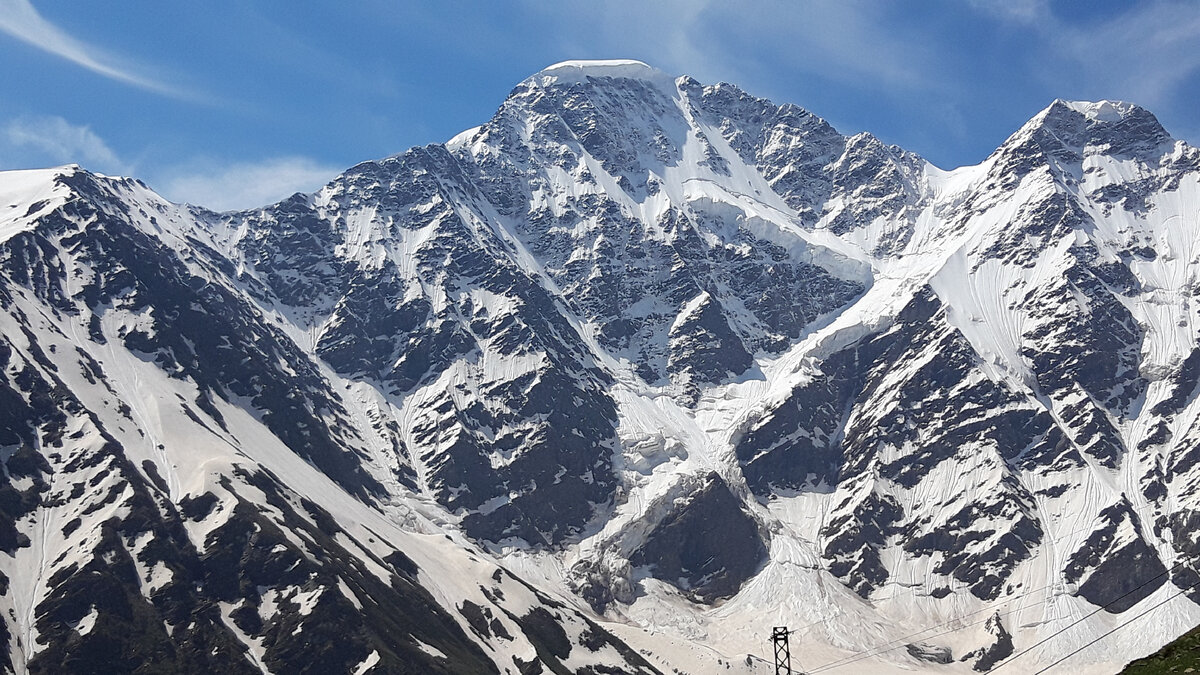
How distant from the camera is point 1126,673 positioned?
88.2m

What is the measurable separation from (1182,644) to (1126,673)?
6066mm

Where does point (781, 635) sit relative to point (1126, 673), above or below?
above

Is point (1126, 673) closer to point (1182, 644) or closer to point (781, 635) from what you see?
point (1182, 644)

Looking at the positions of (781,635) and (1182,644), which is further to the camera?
(781,635)

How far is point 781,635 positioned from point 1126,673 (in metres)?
31.7

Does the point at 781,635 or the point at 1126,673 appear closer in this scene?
the point at 1126,673

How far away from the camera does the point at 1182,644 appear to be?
9050 cm

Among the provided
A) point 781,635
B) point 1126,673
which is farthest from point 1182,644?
point 781,635

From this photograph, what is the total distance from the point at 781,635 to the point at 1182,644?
1364 inches

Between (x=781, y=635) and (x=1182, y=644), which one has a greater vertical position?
(x=781, y=635)
